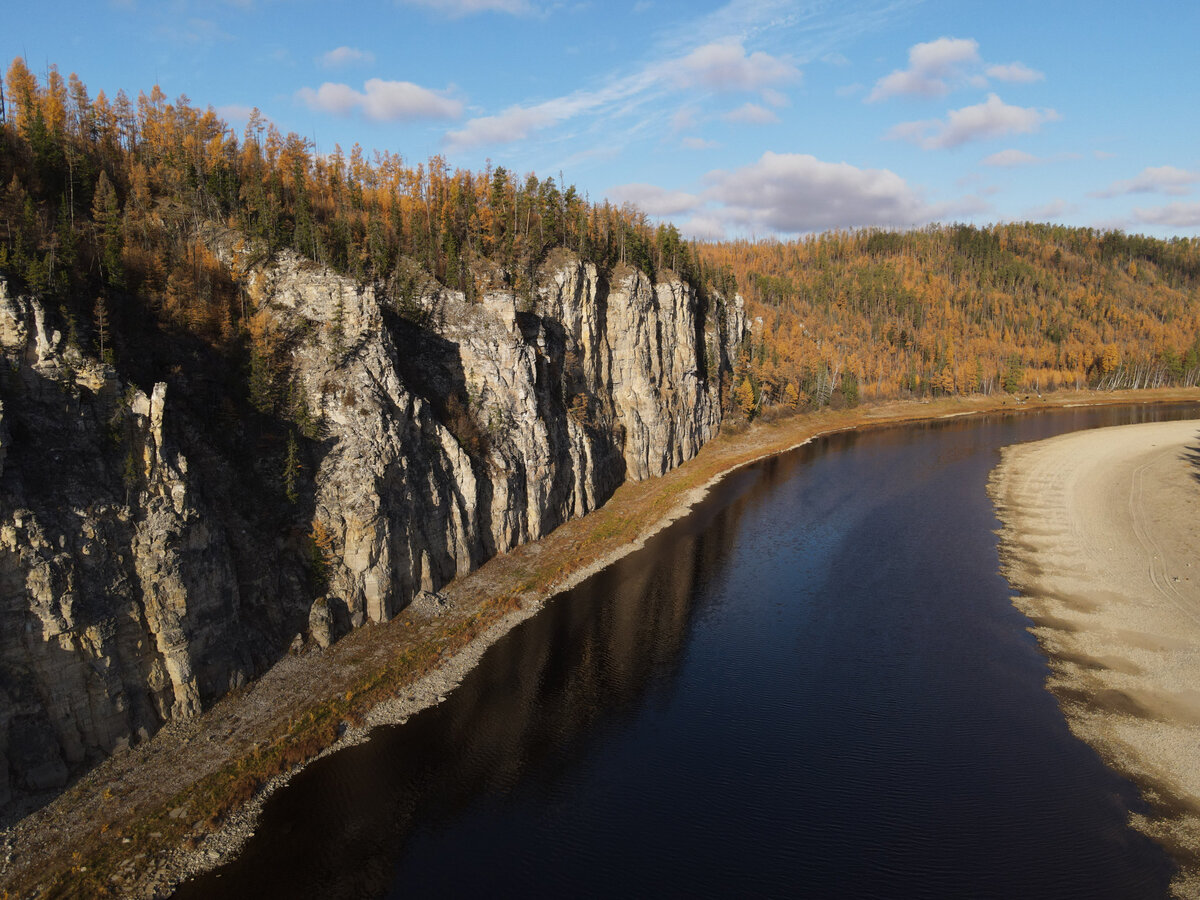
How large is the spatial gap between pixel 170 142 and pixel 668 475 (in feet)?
193

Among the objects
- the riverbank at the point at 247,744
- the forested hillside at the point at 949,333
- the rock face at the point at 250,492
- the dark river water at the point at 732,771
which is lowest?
the dark river water at the point at 732,771

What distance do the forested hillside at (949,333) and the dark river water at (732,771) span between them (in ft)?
235

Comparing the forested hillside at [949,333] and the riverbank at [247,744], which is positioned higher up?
the forested hillside at [949,333]

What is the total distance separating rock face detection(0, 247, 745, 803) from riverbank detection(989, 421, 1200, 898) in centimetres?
3600

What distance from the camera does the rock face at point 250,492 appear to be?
82.1 feet

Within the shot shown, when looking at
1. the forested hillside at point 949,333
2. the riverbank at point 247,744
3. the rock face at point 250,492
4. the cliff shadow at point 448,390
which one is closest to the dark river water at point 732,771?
the riverbank at point 247,744

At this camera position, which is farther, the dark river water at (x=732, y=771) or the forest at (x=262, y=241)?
the forest at (x=262, y=241)

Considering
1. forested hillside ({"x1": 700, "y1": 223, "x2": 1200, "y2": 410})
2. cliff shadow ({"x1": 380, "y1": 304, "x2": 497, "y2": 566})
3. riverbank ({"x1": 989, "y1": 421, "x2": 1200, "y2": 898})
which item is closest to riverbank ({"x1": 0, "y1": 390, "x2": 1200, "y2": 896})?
cliff shadow ({"x1": 380, "y1": 304, "x2": 497, "y2": 566})

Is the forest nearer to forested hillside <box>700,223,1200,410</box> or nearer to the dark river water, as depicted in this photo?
forested hillside <box>700,223,1200,410</box>

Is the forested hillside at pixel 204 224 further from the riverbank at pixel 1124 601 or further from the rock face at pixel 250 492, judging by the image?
the riverbank at pixel 1124 601

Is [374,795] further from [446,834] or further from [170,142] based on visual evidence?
[170,142]

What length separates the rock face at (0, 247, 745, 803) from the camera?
25.0 m

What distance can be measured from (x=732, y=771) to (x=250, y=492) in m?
28.0

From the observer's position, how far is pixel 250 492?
116 ft
